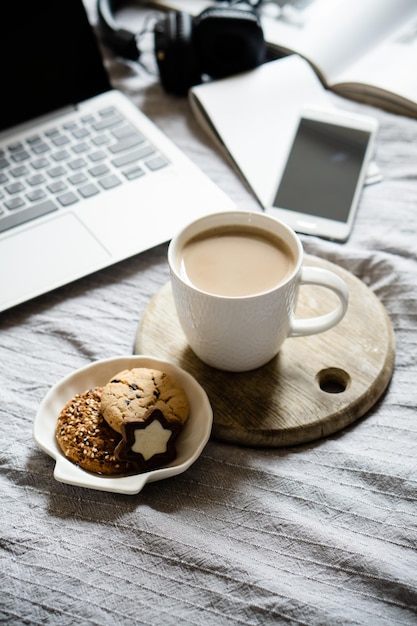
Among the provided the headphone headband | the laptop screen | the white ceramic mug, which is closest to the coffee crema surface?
the white ceramic mug

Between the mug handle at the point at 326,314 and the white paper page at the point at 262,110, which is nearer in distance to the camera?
the mug handle at the point at 326,314

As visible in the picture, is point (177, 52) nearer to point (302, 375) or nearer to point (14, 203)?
point (14, 203)

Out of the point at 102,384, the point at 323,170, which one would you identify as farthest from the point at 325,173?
the point at 102,384

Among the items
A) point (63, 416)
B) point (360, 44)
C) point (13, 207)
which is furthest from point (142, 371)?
point (360, 44)

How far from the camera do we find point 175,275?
477 mm

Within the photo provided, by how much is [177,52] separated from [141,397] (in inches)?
20.9

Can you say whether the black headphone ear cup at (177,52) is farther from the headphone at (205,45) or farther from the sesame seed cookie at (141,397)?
the sesame seed cookie at (141,397)

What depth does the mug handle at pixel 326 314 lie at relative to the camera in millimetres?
494

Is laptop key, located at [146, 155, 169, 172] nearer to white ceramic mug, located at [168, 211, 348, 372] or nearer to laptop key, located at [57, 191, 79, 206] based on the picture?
laptop key, located at [57, 191, 79, 206]

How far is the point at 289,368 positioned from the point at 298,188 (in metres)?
0.24

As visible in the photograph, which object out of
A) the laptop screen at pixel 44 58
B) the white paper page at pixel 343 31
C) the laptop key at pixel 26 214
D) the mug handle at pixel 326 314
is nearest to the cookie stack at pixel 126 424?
the mug handle at pixel 326 314

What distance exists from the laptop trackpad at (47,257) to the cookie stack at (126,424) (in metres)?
0.16

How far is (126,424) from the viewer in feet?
1.47

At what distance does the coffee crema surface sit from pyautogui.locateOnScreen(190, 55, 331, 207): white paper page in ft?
0.58
